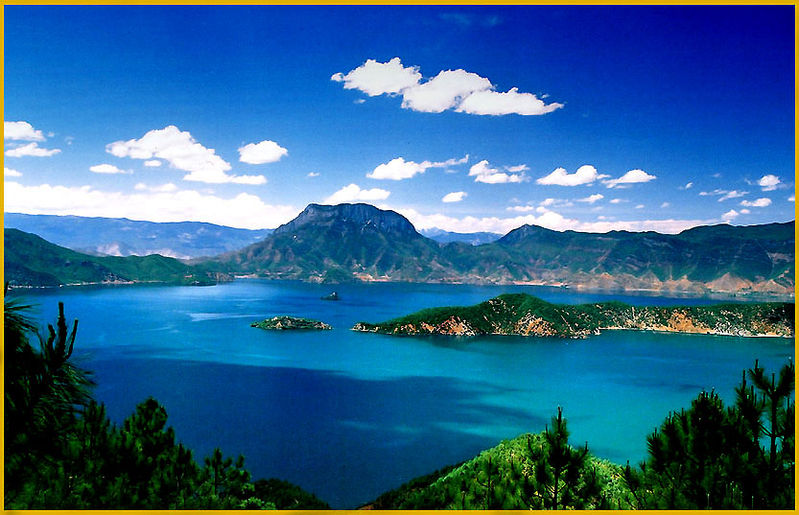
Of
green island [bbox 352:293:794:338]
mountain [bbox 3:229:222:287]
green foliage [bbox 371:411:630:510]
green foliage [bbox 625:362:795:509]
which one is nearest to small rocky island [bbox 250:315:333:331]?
green island [bbox 352:293:794:338]

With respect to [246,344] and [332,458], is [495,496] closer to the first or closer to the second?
[332,458]

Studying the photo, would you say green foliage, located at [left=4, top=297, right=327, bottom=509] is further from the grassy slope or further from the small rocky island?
the small rocky island

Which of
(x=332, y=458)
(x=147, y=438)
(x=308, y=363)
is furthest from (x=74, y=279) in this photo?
(x=147, y=438)

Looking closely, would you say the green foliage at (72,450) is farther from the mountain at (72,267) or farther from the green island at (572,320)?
the mountain at (72,267)

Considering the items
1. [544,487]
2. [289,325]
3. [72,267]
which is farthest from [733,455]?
[72,267]

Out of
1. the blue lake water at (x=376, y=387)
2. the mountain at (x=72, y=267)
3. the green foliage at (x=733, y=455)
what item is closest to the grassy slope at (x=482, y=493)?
the green foliage at (x=733, y=455)

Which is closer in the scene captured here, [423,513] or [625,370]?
A: [423,513]
